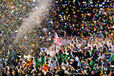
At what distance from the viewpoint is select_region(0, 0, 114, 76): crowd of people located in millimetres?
5184

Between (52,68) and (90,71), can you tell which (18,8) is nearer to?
(52,68)

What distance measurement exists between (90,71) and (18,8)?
651 centimetres

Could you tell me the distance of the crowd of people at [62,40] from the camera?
5184 millimetres

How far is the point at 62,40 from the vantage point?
7.23 metres

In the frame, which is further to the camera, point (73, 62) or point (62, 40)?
point (62, 40)

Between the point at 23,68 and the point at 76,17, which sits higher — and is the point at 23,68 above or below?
below

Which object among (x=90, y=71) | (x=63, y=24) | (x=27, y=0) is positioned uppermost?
(x=27, y=0)

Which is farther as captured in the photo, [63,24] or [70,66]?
[63,24]

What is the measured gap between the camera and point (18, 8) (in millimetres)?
9883

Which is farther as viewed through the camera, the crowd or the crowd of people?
the crowd of people

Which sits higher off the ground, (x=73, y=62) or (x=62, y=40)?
(x=62, y=40)

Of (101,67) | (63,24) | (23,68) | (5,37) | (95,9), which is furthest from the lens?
(5,37)

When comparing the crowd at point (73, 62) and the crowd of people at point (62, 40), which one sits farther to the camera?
the crowd of people at point (62, 40)

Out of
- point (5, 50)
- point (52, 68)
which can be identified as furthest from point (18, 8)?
point (52, 68)
